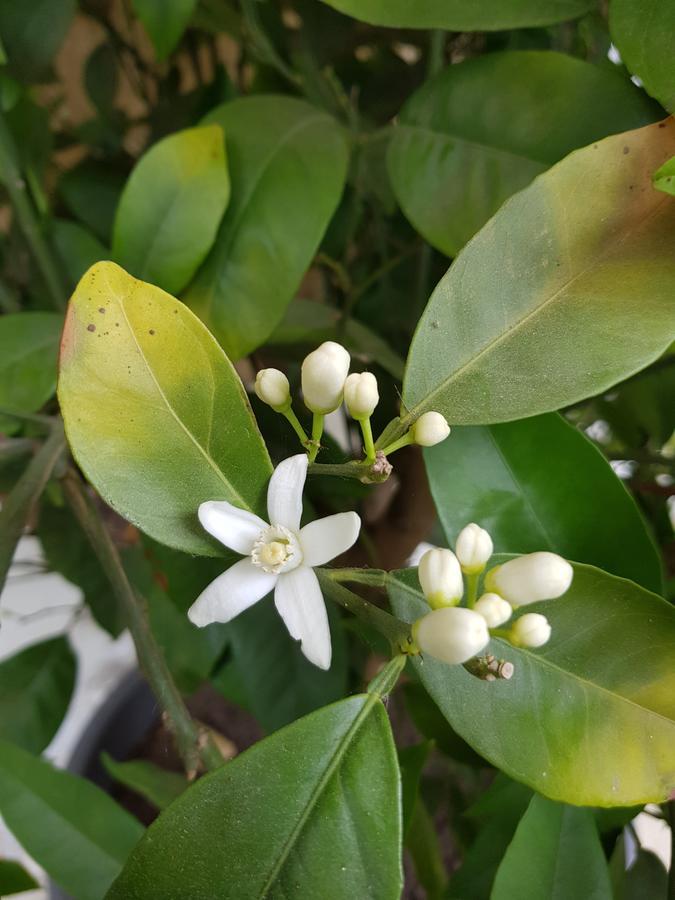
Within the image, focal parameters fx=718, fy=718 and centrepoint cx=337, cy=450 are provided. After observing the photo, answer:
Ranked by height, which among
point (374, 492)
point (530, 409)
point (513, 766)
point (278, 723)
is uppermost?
point (530, 409)

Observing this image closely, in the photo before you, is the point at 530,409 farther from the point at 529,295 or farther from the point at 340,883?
the point at 340,883

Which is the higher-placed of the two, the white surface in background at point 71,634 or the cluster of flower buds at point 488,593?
the cluster of flower buds at point 488,593

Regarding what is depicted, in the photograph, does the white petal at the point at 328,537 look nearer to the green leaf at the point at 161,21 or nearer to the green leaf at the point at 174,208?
the green leaf at the point at 174,208

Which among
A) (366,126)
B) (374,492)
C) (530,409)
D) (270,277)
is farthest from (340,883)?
(366,126)

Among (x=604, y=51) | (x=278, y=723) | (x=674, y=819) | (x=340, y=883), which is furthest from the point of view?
(x=278, y=723)

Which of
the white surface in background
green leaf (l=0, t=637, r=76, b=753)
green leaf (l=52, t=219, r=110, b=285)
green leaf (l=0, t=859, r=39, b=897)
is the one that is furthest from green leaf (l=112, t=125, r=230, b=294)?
the white surface in background

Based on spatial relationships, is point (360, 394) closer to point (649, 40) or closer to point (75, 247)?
point (649, 40)

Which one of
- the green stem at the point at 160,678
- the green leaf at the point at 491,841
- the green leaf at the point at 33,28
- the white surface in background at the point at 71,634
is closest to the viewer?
the green stem at the point at 160,678

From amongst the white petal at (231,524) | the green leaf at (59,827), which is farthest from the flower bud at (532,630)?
the green leaf at (59,827)
